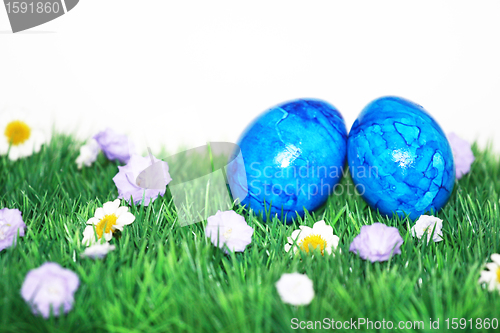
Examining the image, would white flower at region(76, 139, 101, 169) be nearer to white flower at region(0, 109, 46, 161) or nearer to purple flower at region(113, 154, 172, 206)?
white flower at region(0, 109, 46, 161)

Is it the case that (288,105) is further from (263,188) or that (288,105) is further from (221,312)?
(221,312)

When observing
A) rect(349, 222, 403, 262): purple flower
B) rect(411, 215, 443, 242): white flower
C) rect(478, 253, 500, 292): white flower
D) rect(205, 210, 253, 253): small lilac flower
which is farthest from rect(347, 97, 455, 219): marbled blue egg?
rect(205, 210, 253, 253): small lilac flower

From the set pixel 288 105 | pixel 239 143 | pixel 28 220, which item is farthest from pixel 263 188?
pixel 28 220

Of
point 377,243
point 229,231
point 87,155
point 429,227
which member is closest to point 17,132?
point 87,155

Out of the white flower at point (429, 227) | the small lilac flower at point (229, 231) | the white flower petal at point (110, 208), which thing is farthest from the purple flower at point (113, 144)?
the white flower at point (429, 227)

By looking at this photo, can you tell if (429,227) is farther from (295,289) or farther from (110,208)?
(110,208)

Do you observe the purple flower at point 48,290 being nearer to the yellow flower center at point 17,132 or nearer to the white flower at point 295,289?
the white flower at point 295,289
